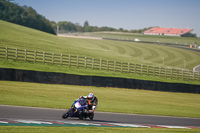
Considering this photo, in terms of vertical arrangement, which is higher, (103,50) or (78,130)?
(103,50)

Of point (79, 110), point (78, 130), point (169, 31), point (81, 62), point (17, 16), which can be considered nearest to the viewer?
point (78, 130)

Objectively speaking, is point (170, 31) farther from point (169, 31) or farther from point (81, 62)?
point (81, 62)

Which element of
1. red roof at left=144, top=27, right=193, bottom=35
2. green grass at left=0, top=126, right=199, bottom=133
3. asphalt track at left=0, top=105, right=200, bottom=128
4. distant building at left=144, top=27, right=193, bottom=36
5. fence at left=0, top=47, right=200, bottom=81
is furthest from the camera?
red roof at left=144, top=27, right=193, bottom=35

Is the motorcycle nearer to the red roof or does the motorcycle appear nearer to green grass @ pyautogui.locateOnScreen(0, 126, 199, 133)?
green grass @ pyautogui.locateOnScreen(0, 126, 199, 133)

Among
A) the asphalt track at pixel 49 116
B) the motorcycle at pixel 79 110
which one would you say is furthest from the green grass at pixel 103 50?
the motorcycle at pixel 79 110

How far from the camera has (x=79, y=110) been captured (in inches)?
615

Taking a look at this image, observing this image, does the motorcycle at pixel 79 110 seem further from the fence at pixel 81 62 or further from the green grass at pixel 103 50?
the green grass at pixel 103 50

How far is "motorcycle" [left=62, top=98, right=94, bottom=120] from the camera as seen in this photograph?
50.3ft

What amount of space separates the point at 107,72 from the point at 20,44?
18.4 meters

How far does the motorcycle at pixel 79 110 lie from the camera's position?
15.3 metres

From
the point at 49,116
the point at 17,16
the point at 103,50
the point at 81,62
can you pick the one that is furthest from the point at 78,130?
the point at 17,16

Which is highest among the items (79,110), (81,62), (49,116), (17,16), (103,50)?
(17,16)

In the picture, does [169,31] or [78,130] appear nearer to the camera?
[78,130]

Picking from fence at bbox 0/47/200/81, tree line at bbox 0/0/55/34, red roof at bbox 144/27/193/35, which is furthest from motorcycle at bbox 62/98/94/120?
red roof at bbox 144/27/193/35
